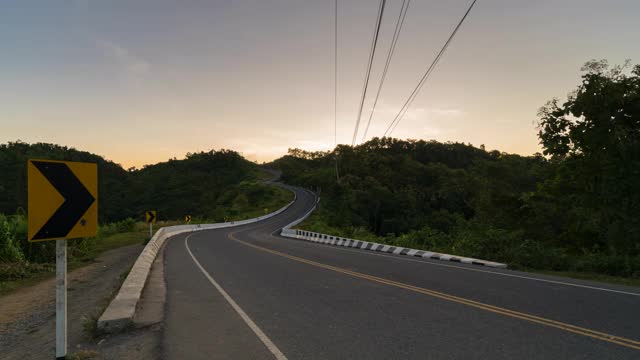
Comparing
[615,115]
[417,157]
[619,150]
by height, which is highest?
[417,157]

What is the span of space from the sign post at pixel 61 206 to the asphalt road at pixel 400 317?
69.5 inches

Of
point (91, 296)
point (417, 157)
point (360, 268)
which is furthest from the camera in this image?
point (417, 157)

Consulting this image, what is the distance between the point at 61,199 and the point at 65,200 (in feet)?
0.16

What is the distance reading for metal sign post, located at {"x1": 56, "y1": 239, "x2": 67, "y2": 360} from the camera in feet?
16.9

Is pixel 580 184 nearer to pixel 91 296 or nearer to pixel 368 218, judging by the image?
pixel 91 296

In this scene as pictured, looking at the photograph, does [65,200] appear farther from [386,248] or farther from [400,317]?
[386,248]

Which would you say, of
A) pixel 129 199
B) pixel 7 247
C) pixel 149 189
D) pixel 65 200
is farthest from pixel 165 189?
pixel 65 200

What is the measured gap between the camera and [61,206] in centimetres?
509

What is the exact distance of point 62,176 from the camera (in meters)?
5.12

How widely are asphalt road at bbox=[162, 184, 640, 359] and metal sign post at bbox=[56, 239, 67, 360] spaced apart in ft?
4.12

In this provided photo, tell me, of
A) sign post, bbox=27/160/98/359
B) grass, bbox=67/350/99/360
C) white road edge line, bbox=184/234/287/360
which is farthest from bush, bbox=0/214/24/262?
sign post, bbox=27/160/98/359

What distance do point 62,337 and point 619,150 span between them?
27.2 meters

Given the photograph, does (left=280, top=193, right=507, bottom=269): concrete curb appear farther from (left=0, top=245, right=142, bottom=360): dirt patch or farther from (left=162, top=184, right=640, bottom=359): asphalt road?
(left=0, top=245, right=142, bottom=360): dirt patch

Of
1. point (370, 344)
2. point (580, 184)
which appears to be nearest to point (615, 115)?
point (580, 184)
